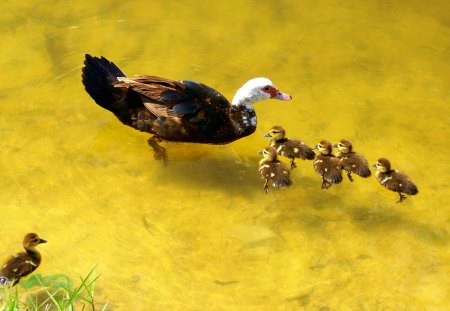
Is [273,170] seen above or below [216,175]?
above

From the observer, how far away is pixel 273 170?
5.37 m

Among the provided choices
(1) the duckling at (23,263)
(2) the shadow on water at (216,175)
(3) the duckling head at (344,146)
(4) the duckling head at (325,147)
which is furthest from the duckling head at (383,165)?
(1) the duckling at (23,263)

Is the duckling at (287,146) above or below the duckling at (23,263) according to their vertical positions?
above

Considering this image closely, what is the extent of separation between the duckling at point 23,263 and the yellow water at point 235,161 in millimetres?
239

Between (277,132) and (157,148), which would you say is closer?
(277,132)

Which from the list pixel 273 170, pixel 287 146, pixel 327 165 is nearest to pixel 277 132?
pixel 287 146

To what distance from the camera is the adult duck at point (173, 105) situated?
18.5 feet

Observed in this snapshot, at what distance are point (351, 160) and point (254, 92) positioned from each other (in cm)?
99

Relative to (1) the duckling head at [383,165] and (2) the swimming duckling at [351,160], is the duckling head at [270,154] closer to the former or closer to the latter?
(2) the swimming duckling at [351,160]

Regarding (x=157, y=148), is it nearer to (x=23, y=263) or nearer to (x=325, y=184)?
(x=325, y=184)

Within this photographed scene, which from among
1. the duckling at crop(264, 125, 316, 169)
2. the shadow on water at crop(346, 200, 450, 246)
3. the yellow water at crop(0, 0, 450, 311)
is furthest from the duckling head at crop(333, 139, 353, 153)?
the shadow on water at crop(346, 200, 450, 246)

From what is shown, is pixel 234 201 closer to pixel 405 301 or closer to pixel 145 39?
pixel 405 301

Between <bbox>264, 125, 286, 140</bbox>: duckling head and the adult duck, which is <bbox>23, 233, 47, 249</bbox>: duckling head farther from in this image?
<bbox>264, 125, 286, 140</bbox>: duckling head

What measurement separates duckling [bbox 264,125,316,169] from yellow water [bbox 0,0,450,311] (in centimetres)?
30
